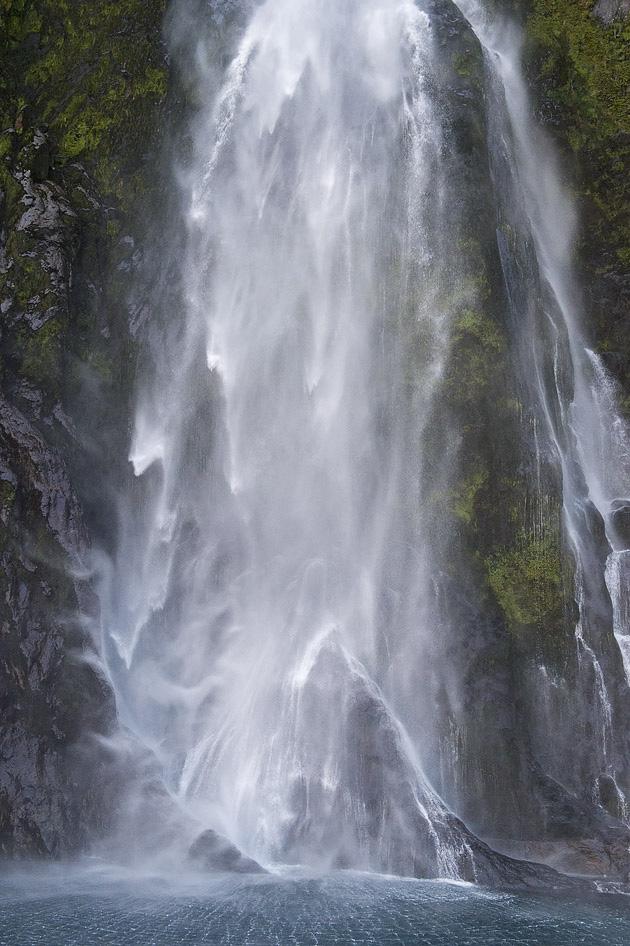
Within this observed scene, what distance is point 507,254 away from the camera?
1902 cm

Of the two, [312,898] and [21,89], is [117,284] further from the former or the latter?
[312,898]

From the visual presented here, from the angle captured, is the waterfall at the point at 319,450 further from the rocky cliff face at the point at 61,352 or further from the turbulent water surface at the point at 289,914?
the turbulent water surface at the point at 289,914

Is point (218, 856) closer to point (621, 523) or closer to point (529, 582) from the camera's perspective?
point (529, 582)

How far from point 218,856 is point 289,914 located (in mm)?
3011

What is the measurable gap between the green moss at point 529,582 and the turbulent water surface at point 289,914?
508 centimetres

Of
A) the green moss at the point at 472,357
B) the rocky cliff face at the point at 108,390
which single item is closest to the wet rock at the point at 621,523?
the rocky cliff face at the point at 108,390

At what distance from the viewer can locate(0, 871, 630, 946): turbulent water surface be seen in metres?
10.9

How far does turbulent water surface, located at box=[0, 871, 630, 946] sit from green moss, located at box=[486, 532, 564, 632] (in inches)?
200

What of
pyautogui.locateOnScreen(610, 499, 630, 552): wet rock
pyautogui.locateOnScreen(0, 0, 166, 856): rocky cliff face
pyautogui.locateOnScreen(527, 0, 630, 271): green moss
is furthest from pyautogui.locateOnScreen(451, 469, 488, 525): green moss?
pyautogui.locateOnScreen(527, 0, 630, 271): green moss

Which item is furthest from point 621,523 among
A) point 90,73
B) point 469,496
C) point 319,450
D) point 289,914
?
point 90,73

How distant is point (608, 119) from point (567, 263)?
3.66 m

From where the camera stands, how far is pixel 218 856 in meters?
14.8

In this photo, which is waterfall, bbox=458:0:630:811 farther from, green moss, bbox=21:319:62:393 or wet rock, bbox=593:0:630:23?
green moss, bbox=21:319:62:393

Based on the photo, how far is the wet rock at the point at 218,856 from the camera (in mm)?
14672
